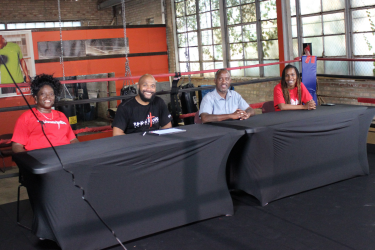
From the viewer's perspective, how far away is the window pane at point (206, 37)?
10.1 m

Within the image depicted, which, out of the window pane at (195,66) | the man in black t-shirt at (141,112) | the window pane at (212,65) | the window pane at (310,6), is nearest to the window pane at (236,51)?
the window pane at (212,65)

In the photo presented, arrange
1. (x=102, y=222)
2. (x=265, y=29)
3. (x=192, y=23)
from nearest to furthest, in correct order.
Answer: (x=102, y=222) → (x=265, y=29) → (x=192, y=23)

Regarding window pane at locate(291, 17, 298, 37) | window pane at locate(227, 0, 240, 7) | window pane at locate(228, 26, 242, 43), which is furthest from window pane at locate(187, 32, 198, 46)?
window pane at locate(291, 17, 298, 37)

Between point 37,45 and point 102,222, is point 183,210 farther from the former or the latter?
point 37,45

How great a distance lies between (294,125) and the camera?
287 centimetres

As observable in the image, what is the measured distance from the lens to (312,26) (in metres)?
6.96

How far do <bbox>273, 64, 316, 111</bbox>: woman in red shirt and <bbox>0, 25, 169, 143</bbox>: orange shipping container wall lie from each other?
5.80 meters

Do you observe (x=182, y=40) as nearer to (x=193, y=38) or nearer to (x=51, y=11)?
(x=193, y=38)

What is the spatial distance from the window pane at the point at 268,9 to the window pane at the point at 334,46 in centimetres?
159

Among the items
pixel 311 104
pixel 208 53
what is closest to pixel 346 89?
pixel 311 104

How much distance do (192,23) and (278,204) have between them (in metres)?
8.42

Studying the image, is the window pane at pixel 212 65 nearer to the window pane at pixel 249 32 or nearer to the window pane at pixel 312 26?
the window pane at pixel 249 32

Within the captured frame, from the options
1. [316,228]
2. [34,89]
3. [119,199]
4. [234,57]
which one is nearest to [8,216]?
[34,89]

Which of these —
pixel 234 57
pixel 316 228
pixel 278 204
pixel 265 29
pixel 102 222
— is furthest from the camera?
pixel 234 57
